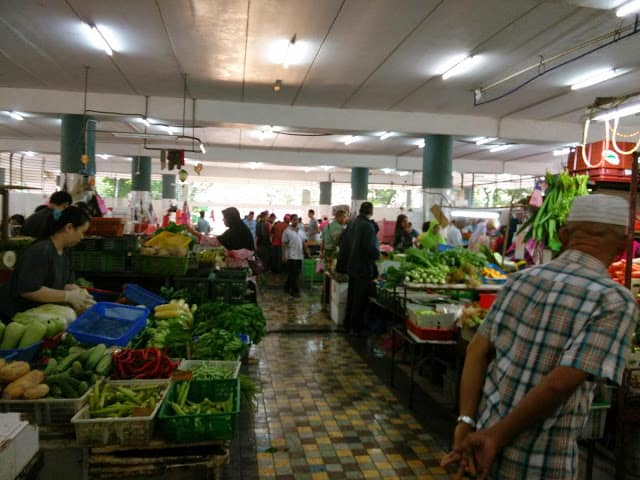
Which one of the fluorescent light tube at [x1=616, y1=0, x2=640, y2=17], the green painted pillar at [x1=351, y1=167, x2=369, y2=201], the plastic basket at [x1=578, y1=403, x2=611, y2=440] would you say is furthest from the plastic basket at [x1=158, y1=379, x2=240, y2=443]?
the green painted pillar at [x1=351, y1=167, x2=369, y2=201]

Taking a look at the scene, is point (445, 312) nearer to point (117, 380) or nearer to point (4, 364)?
point (117, 380)

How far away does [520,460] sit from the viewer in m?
1.62

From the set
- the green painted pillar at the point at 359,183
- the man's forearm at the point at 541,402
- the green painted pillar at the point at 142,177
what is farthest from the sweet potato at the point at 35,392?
the green painted pillar at the point at 359,183

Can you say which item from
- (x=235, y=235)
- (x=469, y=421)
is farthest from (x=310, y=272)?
(x=469, y=421)

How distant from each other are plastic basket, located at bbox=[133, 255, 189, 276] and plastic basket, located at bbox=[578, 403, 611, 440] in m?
4.13

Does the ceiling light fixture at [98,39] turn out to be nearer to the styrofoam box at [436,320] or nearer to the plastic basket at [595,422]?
the styrofoam box at [436,320]

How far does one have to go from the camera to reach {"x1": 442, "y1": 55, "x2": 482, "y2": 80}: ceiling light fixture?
6738mm

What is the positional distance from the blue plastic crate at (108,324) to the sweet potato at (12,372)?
0.65m

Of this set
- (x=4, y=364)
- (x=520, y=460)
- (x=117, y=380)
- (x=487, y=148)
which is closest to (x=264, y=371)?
(x=117, y=380)

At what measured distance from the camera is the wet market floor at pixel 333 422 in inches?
137

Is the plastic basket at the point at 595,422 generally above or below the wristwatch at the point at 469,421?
below

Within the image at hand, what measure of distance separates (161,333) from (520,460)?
114 inches

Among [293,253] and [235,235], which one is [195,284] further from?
[293,253]

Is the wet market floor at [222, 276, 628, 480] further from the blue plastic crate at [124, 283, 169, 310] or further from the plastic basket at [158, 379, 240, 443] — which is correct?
the blue plastic crate at [124, 283, 169, 310]
